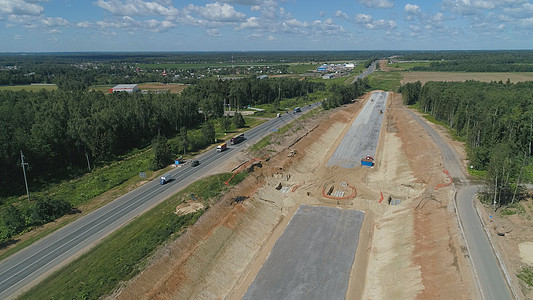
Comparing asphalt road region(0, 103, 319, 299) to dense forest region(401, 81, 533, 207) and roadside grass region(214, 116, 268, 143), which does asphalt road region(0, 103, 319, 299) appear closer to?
roadside grass region(214, 116, 268, 143)

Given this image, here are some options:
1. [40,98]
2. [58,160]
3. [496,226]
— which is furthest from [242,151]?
[40,98]

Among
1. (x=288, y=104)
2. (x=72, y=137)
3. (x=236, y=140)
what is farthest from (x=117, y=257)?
(x=288, y=104)

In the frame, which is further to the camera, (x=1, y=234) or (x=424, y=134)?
(x=424, y=134)

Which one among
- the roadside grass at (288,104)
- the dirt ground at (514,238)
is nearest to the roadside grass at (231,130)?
the roadside grass at (288,104)

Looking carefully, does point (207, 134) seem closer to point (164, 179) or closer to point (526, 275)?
point (164, 179)

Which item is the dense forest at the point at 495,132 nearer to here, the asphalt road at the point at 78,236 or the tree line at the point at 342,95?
the tree line at the point at 342,95

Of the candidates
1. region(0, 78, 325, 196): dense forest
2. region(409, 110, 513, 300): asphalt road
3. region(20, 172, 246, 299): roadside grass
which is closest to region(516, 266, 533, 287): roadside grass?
region(409, 110, 513, 300): asphalt road

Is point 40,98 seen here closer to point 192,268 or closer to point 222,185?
point 222,185
